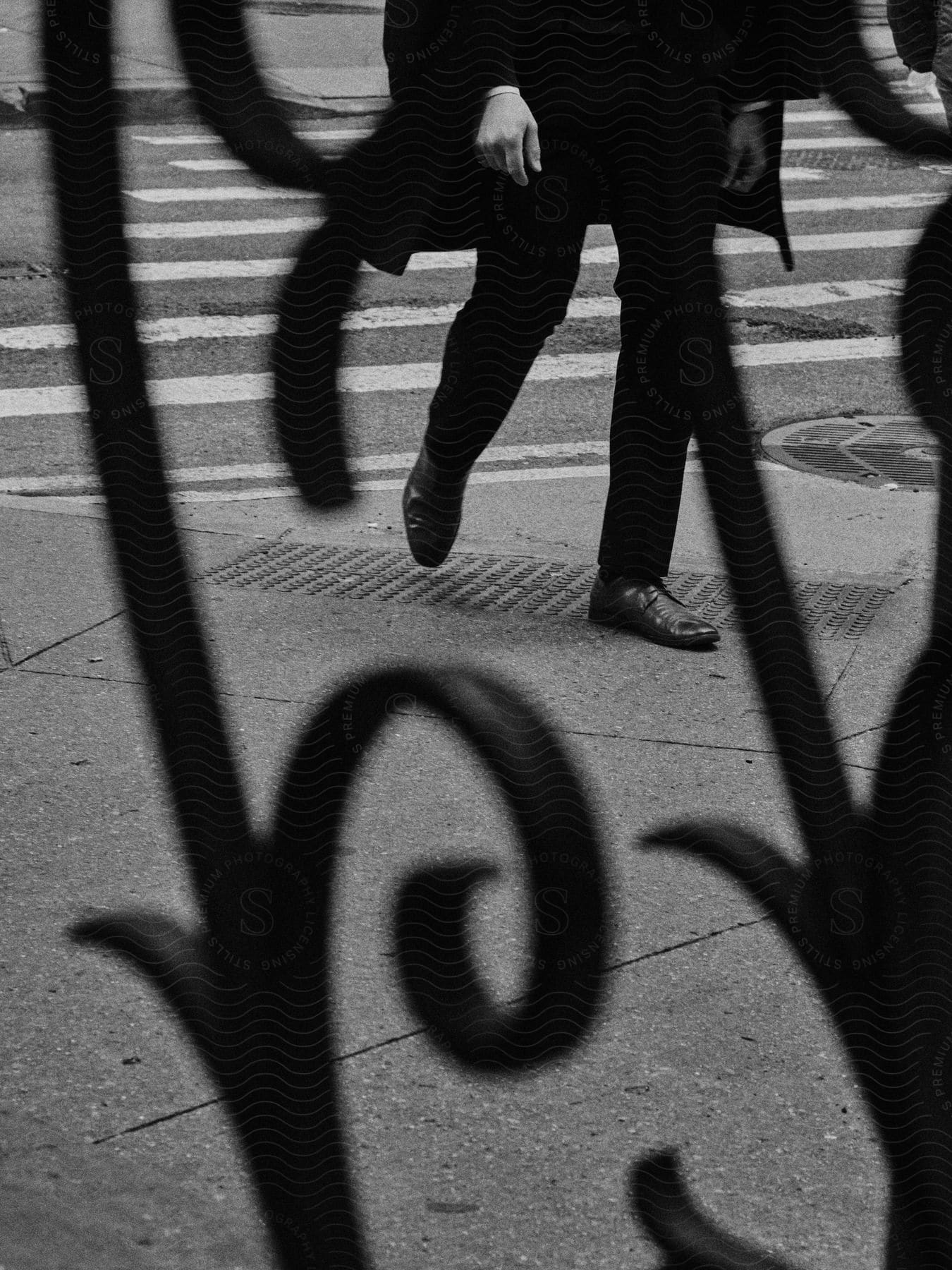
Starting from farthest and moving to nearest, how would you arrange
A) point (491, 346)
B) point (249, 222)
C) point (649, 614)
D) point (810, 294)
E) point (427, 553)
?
point (810, 294) → point (249, 222) → point (649, 614) → point (427, 553) → point (491, 346)

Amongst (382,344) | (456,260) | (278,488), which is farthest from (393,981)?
(456,260)

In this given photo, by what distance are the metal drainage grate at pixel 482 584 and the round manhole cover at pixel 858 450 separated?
116 cm

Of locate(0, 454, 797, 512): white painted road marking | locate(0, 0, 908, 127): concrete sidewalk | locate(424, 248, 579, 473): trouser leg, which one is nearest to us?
locate(0, 0, 908, 127): concrete sidewalk

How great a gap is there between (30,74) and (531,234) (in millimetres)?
410

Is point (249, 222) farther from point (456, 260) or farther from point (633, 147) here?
point (633, 147)

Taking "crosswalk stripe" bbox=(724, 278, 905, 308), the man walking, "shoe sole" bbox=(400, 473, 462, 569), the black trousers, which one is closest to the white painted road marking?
"shoe sole" bbox=(400, 473, 462, 569)

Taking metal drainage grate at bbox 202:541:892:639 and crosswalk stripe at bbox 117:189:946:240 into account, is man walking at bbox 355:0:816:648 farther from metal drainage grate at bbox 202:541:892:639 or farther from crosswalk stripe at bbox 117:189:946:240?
metal drainage grate at bbox 202:541:892:639

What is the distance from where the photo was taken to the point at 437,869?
1.70 meters

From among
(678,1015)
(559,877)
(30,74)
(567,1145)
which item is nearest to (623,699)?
(678,1015)

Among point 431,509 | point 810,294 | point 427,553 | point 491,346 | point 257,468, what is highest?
point 491,346

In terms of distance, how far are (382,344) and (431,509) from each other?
4.98m

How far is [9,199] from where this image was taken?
852cm

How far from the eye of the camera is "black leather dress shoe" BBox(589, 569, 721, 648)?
3721mm

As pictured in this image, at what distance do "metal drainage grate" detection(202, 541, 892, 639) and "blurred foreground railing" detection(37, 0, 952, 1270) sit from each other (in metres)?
2.30
